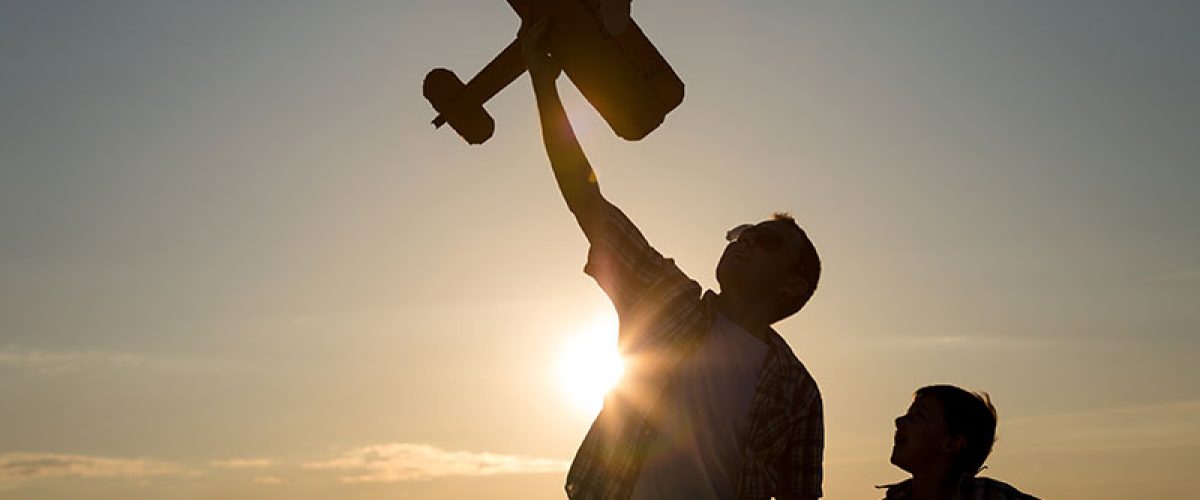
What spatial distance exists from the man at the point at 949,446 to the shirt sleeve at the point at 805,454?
6.20 feet

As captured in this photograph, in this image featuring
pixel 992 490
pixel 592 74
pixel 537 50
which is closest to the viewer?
pixel 537 50

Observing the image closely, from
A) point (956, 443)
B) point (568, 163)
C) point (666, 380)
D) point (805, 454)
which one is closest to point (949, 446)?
point (956, 443)

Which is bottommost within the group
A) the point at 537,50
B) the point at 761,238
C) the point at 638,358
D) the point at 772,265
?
the point at 638,358

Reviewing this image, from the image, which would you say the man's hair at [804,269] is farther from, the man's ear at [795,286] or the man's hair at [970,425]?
the man's hair at [970,425]

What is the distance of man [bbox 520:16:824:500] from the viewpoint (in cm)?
457

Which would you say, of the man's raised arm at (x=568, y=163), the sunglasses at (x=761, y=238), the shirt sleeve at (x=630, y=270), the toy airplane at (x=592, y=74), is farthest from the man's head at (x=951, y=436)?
the man's raised arm at (x=568, y=163)

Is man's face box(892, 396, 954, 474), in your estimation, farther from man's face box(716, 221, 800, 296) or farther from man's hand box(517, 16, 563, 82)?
man's hand box(517, 16, 563, 82)

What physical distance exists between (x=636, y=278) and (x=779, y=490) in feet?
4.04

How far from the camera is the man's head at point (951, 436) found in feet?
22.2

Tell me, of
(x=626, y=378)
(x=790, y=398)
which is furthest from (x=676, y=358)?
(x=790, y=398)

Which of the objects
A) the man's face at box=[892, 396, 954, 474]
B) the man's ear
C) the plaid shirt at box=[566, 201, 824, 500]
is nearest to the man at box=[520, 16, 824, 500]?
the plaid shirt at box=[566, 201, 824, 500]

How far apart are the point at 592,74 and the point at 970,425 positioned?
307cm

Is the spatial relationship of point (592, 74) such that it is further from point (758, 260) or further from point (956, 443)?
point (956, 443)

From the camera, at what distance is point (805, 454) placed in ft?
16.8
